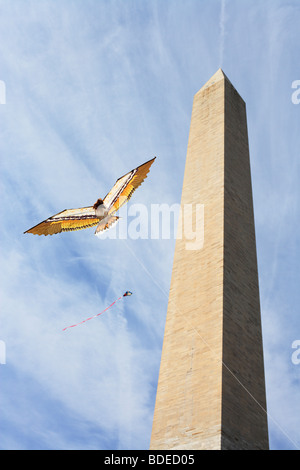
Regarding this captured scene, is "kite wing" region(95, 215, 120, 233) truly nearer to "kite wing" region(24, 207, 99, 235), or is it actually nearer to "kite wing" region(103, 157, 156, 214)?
"kite wing" region(103, 157, 156, 214)

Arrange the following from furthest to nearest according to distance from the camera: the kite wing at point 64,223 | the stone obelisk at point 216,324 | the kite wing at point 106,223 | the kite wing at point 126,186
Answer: the kite wing at point 64,223 → the kite wing at point 106,223 → the kite wing at point 126,186 → the stone obelisk at point 216,324

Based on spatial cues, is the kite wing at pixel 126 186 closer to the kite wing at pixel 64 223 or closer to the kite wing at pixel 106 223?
the kite wing at pixel 106 223

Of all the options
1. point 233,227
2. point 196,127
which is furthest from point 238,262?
point 196,127

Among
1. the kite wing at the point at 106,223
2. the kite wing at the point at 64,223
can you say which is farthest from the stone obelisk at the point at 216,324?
the kite wing at the point at 64,223

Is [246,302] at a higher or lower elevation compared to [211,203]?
lower

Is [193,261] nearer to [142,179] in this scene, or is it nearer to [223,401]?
[142,179]

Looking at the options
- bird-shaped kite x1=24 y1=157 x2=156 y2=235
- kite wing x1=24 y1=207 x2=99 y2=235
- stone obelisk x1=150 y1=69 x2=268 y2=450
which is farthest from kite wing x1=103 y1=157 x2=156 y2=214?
stone obelisk x1=150 y1=69 x2=268 y2=450

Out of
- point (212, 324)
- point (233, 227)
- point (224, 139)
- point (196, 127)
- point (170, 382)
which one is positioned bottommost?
point (170, 382)

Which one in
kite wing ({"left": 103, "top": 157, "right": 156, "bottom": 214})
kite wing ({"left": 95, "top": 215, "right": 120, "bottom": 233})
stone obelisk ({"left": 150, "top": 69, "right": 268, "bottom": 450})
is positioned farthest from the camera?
kite wing ({"left": 95, "top": 215, "right": 120, "bottom": 233})
